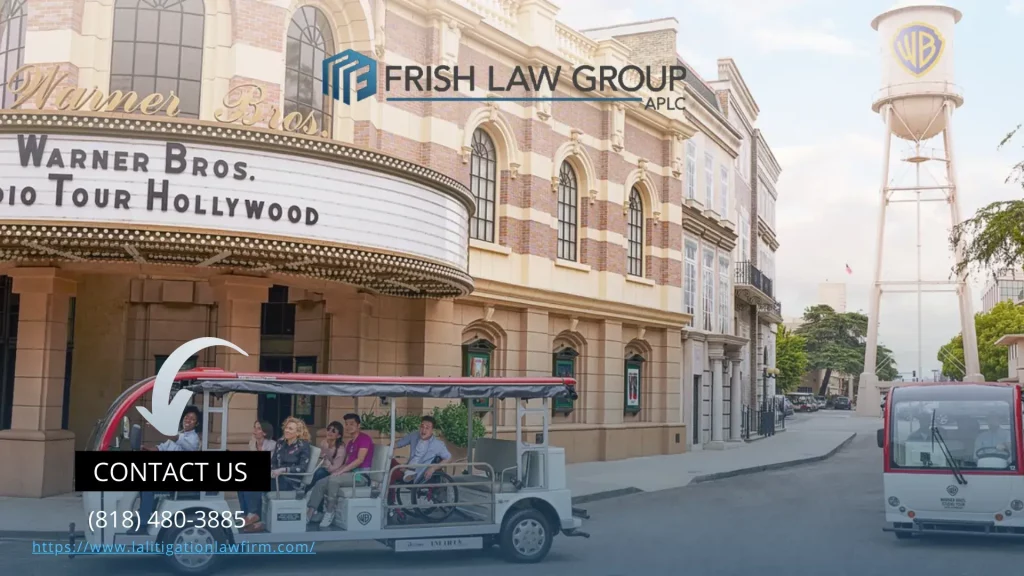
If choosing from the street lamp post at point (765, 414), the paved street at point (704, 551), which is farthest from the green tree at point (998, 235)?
the street lamp post at point (765, 414)

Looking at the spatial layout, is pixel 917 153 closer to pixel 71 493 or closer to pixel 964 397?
pixel 964 397

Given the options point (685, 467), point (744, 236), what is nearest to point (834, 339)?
point (744, 236)

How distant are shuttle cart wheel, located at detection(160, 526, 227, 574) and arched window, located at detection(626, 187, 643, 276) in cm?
2044

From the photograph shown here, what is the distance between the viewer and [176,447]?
11.1m

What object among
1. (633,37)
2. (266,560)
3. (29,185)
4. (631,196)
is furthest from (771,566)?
(633,37)

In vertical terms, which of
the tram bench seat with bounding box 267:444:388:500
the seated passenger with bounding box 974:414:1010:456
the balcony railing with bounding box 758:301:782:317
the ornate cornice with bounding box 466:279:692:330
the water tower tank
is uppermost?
the water tower tank

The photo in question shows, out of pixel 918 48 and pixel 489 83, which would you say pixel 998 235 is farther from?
pixel 918 48

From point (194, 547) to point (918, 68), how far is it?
179 feet

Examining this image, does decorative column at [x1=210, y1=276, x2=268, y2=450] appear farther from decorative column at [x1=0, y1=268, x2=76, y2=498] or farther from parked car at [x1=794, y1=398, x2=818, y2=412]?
parked car at [x1=794, y1=398, x2=818, y2=412]

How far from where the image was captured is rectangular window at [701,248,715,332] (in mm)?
35312

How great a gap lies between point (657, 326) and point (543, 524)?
19.1 meters

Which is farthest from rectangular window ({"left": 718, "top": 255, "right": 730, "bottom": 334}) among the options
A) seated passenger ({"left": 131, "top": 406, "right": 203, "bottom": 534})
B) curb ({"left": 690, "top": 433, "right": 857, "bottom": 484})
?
seated passenger ({"left": 131, "top": 406, "right": 203, "bottom": 534})

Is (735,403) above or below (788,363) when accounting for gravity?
below

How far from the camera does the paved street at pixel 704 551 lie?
11445mm
